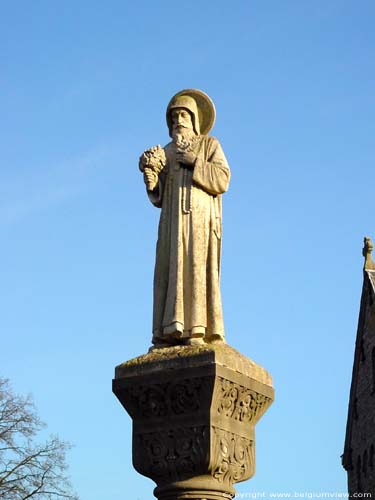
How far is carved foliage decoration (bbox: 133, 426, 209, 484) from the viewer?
31.1 feet

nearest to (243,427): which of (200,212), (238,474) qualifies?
(238,474)

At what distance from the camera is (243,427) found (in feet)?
32.6

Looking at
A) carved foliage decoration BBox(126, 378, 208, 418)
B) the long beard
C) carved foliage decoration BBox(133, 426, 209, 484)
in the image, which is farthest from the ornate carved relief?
the long beard

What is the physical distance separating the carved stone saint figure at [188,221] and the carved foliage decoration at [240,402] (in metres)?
0.56

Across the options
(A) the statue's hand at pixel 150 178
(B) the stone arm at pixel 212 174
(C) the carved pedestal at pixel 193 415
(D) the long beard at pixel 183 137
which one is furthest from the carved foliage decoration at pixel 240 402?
(D) the long beard at pixel 183 137

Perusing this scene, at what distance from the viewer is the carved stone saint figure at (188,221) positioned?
33.3 ft

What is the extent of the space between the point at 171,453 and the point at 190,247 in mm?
1932

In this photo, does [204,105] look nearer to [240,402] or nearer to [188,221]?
[188,221]

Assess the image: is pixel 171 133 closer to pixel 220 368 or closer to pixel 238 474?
pixel 220 368

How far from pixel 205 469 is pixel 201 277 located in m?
1.81

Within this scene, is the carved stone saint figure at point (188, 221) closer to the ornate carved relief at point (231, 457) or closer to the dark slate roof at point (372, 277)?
the ornate carved relief at point (231, 457)

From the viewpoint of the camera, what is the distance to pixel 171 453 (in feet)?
31.7

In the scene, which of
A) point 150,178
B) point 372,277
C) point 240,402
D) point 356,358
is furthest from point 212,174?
point 356,358

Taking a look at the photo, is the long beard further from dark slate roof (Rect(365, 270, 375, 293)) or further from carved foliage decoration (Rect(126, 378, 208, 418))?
dark slate roof (Rect(365, 270, 375, 293))
